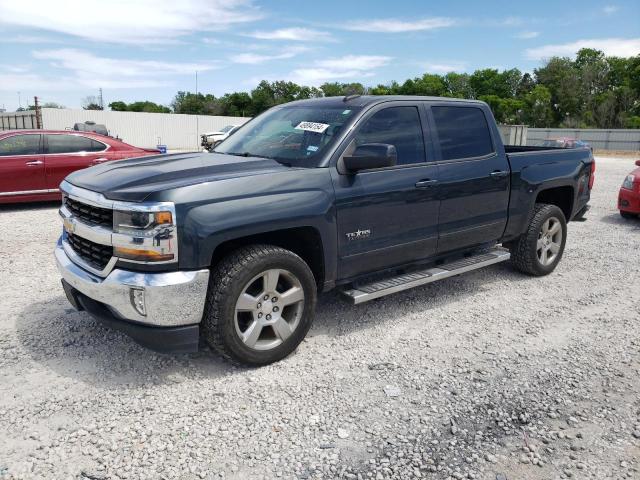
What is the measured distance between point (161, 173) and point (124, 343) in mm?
1375

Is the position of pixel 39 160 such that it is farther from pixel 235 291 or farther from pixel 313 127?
pixel 235 291

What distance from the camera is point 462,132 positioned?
192 inches

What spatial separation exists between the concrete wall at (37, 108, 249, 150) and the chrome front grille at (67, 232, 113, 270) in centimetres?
3472

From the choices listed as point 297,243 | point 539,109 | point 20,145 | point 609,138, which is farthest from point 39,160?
point 539,109

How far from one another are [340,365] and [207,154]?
2094 mm

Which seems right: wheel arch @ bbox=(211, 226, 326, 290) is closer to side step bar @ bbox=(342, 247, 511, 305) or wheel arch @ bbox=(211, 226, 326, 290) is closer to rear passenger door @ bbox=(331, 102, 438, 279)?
rear passenger door @ bbox=(331, 102, 438, 279)

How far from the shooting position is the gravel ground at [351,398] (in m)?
2.68

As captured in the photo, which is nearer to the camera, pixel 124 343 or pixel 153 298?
pixel 153 298

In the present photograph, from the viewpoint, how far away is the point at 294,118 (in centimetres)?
451

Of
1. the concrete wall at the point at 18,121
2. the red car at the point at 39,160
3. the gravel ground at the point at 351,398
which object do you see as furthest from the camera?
the concrete wall at the point at 18,121

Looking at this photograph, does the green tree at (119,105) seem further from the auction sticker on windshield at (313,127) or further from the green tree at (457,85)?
the auction sticker on windshield at (313,127)

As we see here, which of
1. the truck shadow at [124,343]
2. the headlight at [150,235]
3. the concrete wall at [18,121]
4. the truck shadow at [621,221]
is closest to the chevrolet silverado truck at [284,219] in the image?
the headlight at [150,235]

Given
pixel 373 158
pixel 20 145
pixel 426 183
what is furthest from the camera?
pixel 20 145

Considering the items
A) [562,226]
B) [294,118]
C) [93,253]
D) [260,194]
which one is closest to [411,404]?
[260,194]
